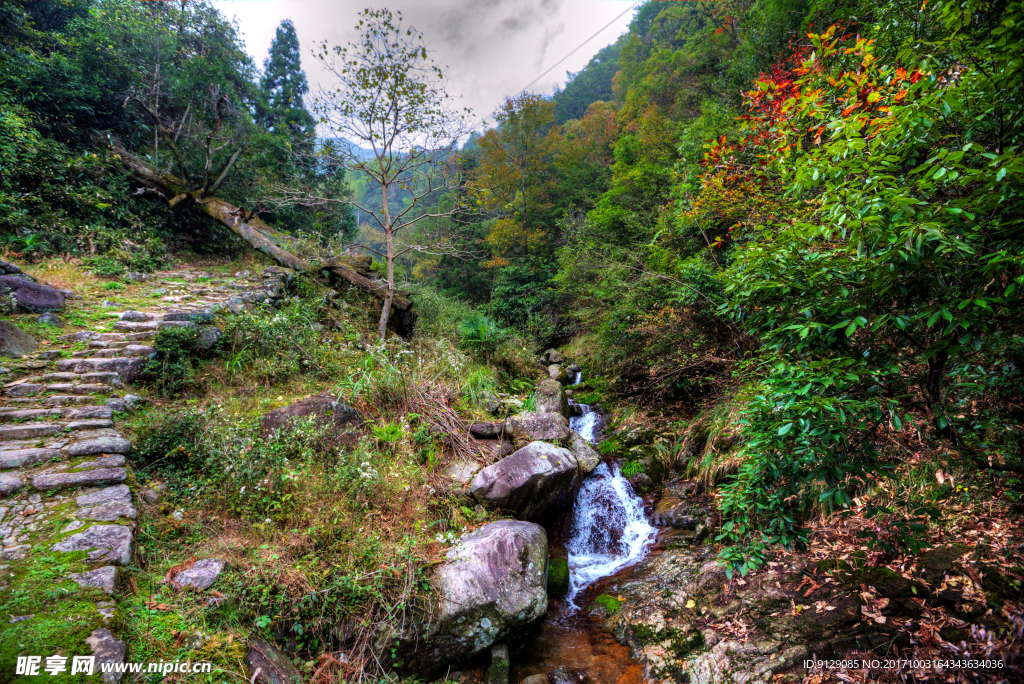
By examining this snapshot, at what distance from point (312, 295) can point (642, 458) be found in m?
7.65

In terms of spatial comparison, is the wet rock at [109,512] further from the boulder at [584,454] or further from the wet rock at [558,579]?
the boulder at [584,454]

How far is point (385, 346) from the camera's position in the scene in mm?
6367

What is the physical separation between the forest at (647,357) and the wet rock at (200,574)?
A: 0.41ft

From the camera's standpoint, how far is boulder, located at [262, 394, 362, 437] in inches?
179

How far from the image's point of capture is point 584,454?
6.56m

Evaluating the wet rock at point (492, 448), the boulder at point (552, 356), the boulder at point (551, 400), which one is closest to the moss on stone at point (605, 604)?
the wet rock at point (492, 448)

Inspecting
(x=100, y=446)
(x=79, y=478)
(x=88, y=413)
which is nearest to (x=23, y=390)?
(x=88, y=413)

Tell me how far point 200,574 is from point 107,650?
2.71ft

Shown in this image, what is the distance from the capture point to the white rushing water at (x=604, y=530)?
5234 millimetres

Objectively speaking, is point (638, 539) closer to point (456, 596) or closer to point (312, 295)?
point (456, 596)

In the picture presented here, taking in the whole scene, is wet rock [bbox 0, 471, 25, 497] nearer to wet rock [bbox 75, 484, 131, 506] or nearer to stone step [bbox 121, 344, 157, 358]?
wet rock [bbox 75, 484, 131, 506]

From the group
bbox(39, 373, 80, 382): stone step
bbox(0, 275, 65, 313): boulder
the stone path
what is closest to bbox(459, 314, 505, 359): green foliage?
the stone path

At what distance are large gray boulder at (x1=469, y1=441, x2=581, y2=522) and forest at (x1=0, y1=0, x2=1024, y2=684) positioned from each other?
0.10m

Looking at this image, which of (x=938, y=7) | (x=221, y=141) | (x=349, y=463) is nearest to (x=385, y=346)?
(x=349, y=463)
